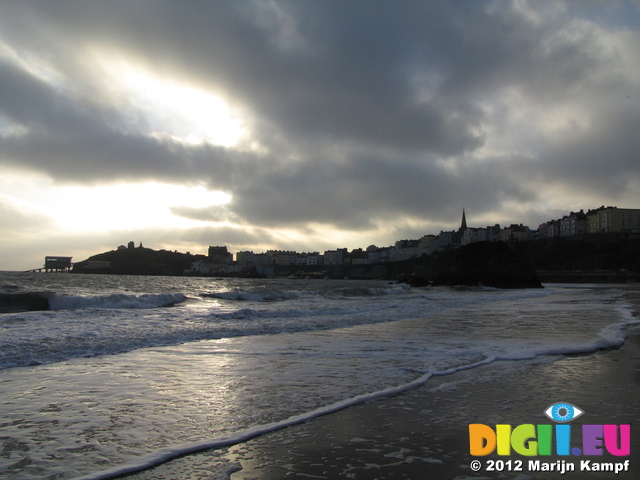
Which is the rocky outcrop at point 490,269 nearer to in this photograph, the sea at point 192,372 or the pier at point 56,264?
the sea at point 192,372

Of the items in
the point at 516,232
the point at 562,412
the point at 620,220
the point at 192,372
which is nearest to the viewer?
the point at 562,412

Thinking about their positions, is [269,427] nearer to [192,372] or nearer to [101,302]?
[192,372]

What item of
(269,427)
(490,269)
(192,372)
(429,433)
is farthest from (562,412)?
(490,269)

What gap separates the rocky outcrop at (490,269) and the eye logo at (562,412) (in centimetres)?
6889

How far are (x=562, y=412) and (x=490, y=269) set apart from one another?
72766 millimetres

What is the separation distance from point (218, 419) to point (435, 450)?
2.34 m

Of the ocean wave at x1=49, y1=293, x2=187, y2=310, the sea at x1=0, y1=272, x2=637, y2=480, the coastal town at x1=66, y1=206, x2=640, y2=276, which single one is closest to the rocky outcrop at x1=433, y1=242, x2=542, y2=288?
the coastal town at x1=66, y1=206, x2=640, y2=276

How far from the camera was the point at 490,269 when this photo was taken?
72812 millimetres

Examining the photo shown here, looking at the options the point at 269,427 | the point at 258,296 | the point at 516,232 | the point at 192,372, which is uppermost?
the point at 516,232

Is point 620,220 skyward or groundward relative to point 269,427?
skyward

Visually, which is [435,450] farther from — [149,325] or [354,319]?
[354,319]

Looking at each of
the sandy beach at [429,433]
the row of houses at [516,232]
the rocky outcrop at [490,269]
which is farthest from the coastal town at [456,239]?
the sandy beach at [429,433]

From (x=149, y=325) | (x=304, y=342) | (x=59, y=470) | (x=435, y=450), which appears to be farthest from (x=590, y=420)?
(x=149, y=325)

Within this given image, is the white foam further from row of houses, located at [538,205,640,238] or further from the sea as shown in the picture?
row of houses, located at [538,205,640,238]
